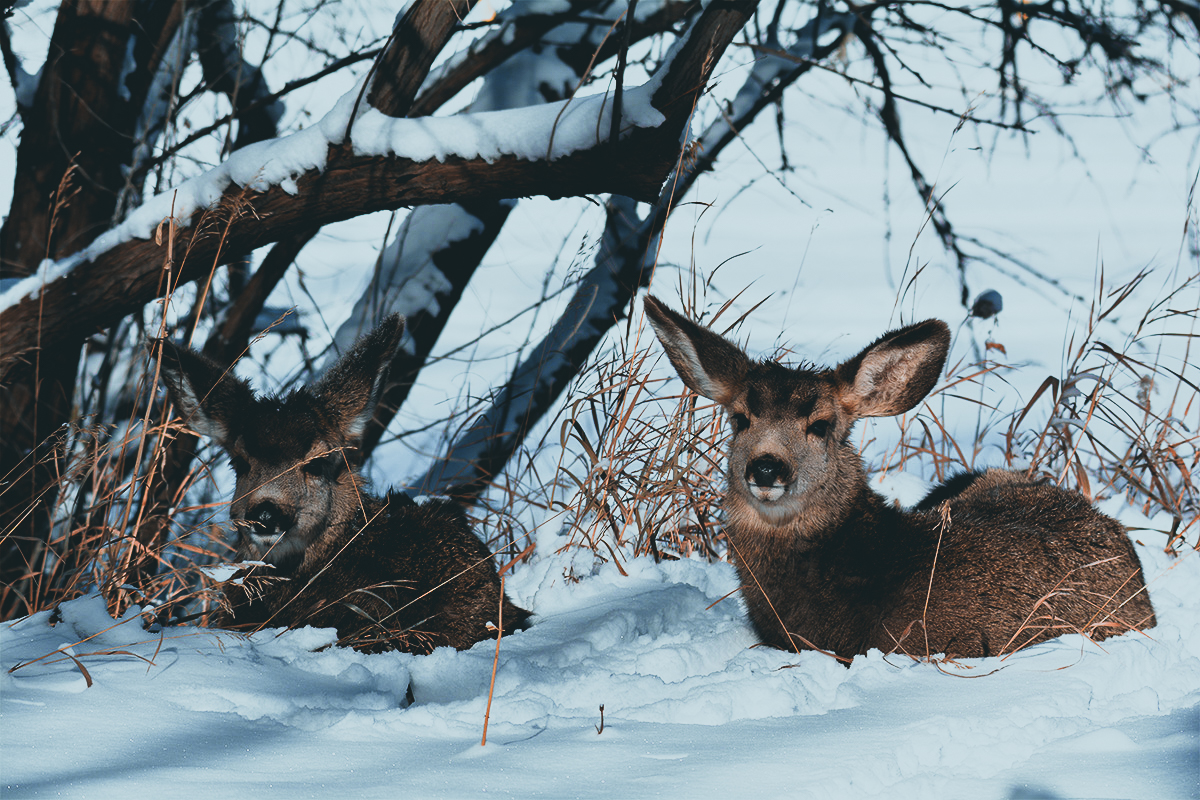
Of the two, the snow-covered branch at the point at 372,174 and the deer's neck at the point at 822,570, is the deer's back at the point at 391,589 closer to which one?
the deer's neck at the point at 822,570

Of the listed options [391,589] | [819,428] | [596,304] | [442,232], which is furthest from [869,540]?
[442,232]

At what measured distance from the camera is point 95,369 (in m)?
7.30

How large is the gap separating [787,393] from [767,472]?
1.18 feet

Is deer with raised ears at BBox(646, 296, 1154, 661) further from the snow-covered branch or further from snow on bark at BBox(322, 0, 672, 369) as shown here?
snow on bark at BBox(322, 0, 672, 369)

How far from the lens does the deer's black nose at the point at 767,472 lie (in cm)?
360

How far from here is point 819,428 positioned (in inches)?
152

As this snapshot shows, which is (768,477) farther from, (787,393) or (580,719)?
(580,719)

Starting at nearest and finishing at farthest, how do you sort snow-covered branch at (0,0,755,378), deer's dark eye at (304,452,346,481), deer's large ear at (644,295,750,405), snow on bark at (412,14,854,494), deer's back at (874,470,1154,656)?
1. deer's back at (874,470,1154,656)
2. deer's dark eye at (304,452,346,481)
3. deer's large ear at (644,295,750,405)
4. snow-covered branch at (0,0,755,378)
5. snow on bark at (412,14,854,494)

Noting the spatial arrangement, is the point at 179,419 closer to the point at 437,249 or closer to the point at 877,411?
the point at 877,411

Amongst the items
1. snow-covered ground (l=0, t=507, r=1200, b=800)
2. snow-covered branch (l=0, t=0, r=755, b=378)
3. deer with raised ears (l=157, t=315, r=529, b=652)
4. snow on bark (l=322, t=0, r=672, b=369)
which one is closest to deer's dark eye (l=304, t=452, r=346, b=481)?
deer with raised ears (l=157, t=315, r=529, b=652)

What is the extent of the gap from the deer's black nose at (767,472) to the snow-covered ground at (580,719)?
561 millimetres

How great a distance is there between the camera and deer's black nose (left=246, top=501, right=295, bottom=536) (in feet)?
11.6

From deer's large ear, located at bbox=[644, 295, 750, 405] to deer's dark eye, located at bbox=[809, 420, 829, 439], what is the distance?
1.06ft

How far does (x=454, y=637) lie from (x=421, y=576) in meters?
0.26
